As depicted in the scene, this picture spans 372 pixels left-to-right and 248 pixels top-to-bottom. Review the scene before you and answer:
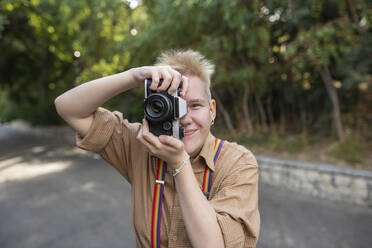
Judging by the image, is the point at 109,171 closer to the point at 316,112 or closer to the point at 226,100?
the point at 226,100

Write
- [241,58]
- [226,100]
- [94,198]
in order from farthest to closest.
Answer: [226,100]
[241,58]
[94,198]

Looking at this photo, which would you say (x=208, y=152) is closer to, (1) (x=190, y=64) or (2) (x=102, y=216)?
(1) (x=190, y=64)

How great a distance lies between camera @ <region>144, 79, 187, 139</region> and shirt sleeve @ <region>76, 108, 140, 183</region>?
37 cm

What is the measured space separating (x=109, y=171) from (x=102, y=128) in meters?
5.44

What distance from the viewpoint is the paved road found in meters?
3.38

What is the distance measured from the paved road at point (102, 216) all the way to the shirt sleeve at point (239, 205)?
94.4 inches

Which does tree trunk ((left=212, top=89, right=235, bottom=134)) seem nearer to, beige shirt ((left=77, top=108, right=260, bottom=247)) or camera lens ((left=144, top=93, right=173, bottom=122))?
beige shirt ((left=77, top=108, right=260, bottom=247))

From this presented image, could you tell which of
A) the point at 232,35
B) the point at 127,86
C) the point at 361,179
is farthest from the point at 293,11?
the point at 127,86

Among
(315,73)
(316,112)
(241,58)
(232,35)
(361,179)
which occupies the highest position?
(232,35)

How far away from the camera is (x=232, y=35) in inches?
230

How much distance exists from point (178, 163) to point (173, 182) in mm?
221

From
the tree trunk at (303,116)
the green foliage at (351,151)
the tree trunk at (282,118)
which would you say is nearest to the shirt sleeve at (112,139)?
the green foliage at (351,151)

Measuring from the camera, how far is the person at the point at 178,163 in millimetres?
1090

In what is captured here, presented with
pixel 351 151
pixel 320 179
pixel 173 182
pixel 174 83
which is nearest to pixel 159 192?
pixel 173 182
